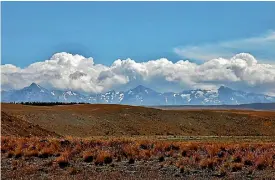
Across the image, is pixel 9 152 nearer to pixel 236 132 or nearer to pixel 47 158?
pixel 47 158

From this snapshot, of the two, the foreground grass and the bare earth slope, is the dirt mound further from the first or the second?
the foreground grass

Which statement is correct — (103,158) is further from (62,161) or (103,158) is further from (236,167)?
(236,167)

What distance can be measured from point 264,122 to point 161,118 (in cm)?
2171

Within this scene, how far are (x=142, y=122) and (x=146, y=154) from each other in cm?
6067

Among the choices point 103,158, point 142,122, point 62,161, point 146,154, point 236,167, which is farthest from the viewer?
point 142,122

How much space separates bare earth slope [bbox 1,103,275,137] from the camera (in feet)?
252

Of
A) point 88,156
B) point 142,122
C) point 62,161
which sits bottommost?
point 62,161

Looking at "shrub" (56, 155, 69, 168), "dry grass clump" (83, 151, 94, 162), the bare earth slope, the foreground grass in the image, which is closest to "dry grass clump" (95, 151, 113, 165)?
the foreground grass

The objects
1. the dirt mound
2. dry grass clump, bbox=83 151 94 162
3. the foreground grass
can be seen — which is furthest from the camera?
the dirt mound

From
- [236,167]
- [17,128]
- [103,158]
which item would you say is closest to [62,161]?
[103,158]

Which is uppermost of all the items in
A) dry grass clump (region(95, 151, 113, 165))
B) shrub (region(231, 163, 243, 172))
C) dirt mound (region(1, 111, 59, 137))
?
dirt mound (region(1, 111, 59, 137))

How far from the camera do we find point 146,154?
1080 inches

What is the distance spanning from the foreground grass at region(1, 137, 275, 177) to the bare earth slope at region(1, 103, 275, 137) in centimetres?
4130

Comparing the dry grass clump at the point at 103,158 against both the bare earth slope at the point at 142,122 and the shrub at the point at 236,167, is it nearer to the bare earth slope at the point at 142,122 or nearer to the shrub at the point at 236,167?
the shrub at the point at 236,167
